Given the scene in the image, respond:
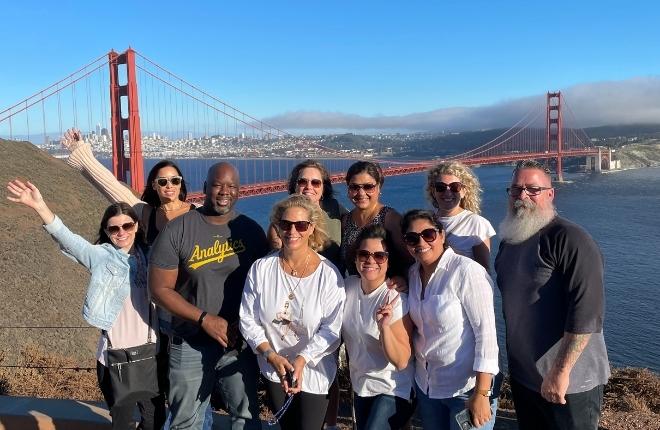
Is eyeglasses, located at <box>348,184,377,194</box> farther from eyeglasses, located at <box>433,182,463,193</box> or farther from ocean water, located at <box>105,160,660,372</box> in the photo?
ocean water, located at <box>105,160,660,372</box>

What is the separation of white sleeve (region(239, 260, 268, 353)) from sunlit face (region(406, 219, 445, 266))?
1.91ft

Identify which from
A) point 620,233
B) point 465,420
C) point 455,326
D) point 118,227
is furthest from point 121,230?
point 620,233

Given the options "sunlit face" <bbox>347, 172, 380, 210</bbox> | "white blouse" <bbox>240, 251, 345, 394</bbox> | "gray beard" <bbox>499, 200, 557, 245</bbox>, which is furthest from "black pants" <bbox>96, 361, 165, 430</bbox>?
"gray beard" <bbox>499, 200, 557, 245</bbox>

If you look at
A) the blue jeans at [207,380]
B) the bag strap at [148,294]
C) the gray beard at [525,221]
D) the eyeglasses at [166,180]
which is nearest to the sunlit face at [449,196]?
the gray beard at [525,221]

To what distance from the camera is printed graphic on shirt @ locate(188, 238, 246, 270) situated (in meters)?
2.18

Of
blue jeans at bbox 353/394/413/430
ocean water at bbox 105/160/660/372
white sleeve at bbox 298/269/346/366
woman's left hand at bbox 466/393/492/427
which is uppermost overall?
white sleeve at bbox 298/269/346/366

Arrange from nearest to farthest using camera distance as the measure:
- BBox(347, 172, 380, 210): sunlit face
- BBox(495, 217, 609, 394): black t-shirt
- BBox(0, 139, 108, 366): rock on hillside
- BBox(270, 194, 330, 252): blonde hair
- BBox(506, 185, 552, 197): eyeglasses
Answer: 1. BBox(495, 217, 609, 394): black t-shirt
2. BBox(506, 185, 552, 197): eyeglasses
3. BBox(270, 194, 330, 252): blonde hair
4. BBox(347, 172, 380, 210): sunlit face
5. BBox(0, 139, 108, 366): rock on hillside

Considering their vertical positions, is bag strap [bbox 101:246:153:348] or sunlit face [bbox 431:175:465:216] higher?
sunlit face [bbox 431:175:465:216]

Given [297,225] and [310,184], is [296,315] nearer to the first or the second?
[297,225]

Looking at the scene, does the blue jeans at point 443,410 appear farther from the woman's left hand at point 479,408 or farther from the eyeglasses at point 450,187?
the eyeglasses at point 450,187

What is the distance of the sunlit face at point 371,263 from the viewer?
6.80 feet

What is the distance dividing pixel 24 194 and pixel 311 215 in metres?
1.16

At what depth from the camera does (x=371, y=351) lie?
6.89ft

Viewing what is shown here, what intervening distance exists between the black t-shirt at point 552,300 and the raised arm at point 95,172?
5.44 feet
